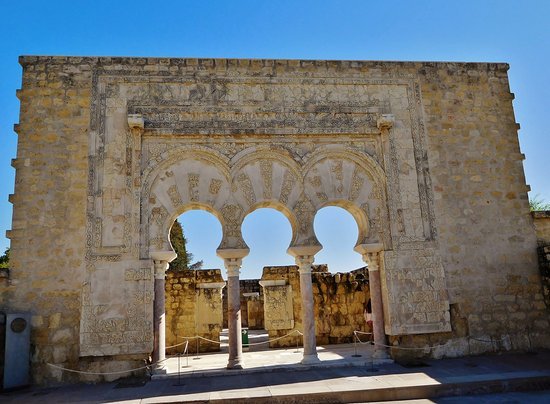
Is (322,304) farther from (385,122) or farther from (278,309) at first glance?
(385,122)

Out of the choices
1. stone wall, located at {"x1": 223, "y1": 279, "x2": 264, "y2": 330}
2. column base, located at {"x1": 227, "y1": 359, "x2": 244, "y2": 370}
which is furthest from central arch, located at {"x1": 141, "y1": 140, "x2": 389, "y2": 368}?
stone wall, located at {"x1": 223, "y1": 279, "x2": 264, "y2": 330}

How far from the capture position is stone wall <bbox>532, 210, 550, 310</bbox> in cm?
901

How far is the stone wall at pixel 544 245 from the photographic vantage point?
9008mm

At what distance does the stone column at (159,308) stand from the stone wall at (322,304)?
13.4 ft

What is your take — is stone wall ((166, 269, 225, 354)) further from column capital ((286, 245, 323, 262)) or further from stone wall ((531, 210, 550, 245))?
stone wall ((531, 210, 550, 245))

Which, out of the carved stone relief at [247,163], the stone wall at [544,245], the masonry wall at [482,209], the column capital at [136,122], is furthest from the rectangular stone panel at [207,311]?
the stone wall at [544,245]

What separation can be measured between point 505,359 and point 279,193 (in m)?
4.94

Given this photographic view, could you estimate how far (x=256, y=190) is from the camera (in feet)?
28.5

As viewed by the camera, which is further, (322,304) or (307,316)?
(322,304)

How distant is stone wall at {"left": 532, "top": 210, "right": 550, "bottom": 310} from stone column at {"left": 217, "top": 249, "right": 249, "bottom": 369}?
228 inches

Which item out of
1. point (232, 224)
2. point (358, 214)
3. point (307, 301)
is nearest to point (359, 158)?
point (358, 214)

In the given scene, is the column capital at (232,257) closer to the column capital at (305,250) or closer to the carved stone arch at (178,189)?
→ the carved stone arch at (178,189)

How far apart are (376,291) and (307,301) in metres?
1.34

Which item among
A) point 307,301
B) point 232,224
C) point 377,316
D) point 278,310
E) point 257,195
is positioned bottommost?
point 377,316
